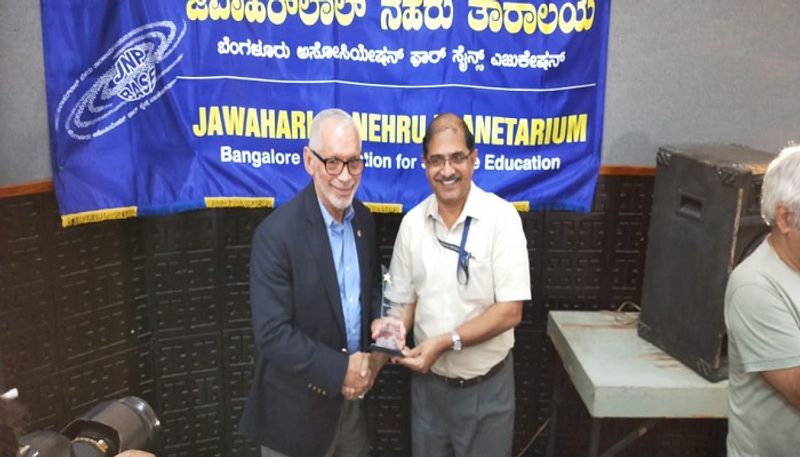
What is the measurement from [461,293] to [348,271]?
412mm

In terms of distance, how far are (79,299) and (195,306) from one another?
53 centimetres

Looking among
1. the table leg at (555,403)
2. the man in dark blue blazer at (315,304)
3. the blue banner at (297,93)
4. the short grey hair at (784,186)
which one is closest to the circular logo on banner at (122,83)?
the blue banner at (297,93)

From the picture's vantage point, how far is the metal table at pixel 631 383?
8.07 feet

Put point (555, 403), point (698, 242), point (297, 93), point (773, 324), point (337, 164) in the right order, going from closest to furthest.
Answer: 1. point (773, 324)
2. point (337, 164)
3. point (698, 242)
4. point (297, 93)
5. point (555, 403)

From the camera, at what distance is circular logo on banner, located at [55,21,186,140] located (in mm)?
2746

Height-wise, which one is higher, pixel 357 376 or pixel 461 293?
pixel 461 293

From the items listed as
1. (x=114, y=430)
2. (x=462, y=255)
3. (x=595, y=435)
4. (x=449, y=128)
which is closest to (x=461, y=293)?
(x=462, y=255)

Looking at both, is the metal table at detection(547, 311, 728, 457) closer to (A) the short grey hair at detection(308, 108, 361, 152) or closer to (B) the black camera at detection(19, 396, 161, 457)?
(A) the short grey hair at detection(308, 108, 361, 152)

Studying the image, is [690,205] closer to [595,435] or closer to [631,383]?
[631,383]

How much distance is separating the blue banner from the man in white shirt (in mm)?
694

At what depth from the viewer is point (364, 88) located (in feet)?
9.61

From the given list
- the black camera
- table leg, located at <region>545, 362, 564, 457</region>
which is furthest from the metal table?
the black camera

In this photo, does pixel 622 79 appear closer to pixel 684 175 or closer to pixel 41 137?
pixel 684 175

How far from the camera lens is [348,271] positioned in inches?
88.7
